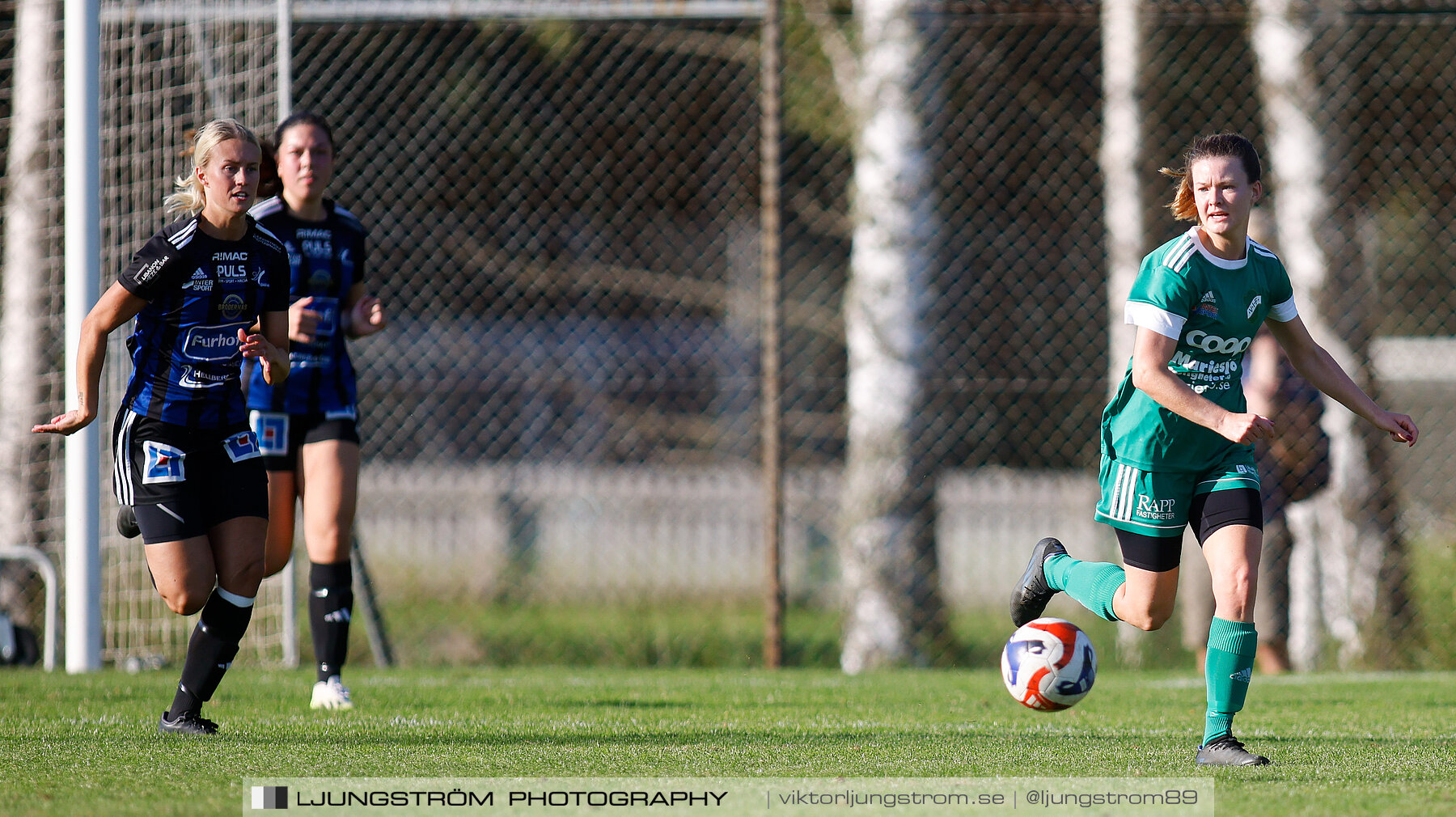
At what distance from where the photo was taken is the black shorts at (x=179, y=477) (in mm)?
4266

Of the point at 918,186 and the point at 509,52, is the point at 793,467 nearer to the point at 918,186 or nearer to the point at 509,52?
the point at 509,52

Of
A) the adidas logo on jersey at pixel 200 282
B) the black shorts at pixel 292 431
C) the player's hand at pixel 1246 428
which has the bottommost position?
the black shorts at pixel 292 431

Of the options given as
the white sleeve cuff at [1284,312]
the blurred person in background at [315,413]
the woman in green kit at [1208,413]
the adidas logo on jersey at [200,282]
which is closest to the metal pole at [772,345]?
the blurred person in background at [315,413]

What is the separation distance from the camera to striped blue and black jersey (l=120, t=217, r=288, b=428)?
4262 mm

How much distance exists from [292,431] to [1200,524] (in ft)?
11.1

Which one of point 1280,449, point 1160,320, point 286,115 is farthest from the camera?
point 286,115

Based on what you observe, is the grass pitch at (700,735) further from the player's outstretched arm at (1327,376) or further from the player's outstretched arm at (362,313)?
the player's outstretched arm at (362,313)

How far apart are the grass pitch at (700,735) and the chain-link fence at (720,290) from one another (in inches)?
88.1

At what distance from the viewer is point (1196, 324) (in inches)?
158

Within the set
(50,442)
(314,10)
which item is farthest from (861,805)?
(50,442)

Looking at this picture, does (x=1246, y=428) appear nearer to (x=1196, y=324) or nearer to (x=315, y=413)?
(x=1196, y=324)

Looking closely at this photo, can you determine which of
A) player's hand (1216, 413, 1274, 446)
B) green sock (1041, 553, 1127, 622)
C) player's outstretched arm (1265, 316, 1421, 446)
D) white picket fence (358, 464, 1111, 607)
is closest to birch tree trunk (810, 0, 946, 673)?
white picket fence (358, 464, 1111, 607)

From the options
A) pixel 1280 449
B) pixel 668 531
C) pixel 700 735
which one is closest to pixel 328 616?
pixel 700 735

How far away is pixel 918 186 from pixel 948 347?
6060mm
